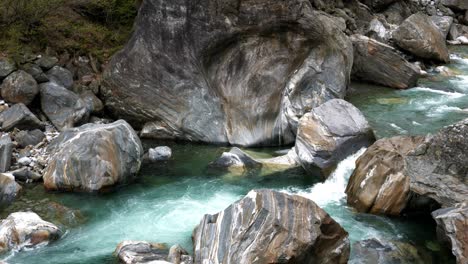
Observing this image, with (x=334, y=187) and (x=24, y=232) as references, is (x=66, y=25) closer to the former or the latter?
(x=24, y=232)

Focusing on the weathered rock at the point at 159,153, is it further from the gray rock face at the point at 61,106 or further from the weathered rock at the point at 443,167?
the weathered rock at the point at 443,167

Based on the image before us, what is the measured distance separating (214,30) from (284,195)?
783 centimetres

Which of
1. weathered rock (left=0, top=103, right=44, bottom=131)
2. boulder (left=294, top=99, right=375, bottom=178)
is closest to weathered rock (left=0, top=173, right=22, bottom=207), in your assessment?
weathered rock (left=0, top=103, right=44, bottom=131)

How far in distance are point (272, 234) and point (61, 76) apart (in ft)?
33.9

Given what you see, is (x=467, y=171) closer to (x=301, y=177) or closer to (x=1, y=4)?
(x=301, y=177)

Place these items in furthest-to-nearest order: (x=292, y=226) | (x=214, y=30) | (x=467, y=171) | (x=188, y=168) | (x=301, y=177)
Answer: (x=214, y=30) < (x=188, y=168) < (x=301, y=177) < (x=467, y=171) < (x=292, y=226)

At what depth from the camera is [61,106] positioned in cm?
1495

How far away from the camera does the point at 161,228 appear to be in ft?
33.8

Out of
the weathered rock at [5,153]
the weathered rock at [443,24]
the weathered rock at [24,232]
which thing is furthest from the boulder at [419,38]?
the weathered rock at [24,232]

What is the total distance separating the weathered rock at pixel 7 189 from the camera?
36.9 feet

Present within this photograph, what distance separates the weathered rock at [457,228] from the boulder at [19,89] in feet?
35.9

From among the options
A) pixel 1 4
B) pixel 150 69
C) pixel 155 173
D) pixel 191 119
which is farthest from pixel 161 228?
pixel 1 4

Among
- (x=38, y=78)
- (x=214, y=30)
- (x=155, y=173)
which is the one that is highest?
(x=214, y=30)

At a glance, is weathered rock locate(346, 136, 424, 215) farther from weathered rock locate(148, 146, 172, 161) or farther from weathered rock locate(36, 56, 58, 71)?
weathered rock locate(36, 56, 58, 71)
